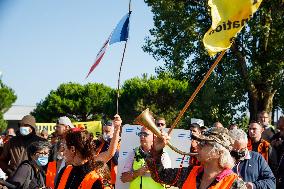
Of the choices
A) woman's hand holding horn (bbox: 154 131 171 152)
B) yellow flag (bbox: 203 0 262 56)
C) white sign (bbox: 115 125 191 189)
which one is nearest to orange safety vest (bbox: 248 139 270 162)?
white sign (bbox: 115 125 191 189)

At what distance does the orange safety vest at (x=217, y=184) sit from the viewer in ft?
14.2

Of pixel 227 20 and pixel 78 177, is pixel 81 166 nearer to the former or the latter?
pixel 78 177

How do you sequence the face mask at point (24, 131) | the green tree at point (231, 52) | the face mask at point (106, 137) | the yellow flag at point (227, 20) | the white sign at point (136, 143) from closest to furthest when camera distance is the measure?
the yellow flag at point (227, 20)
the white sign at point (136, 143)
the face mask at point (106, 137)
the face mask at point (24, 131)
the green tree at point (231, 52)

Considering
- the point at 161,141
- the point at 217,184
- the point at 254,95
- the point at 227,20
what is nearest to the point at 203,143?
the point at 217,184

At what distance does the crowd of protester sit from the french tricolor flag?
3.47 feet

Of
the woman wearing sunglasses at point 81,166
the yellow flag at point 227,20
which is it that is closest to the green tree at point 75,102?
the yellow flag at point 227,20

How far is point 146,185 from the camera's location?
623 cm

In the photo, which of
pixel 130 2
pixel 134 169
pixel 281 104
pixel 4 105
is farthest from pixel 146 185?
pixel 4 105

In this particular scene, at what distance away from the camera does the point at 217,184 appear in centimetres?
435

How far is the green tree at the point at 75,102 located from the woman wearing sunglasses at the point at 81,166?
52.2 m

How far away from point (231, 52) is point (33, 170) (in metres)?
21.0

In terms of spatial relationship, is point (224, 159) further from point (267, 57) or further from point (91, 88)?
point (91, 88)

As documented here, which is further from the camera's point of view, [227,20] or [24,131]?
[24,131]

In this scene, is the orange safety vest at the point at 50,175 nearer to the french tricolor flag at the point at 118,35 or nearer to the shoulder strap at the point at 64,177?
the shoulder strap at the point at 64,177
